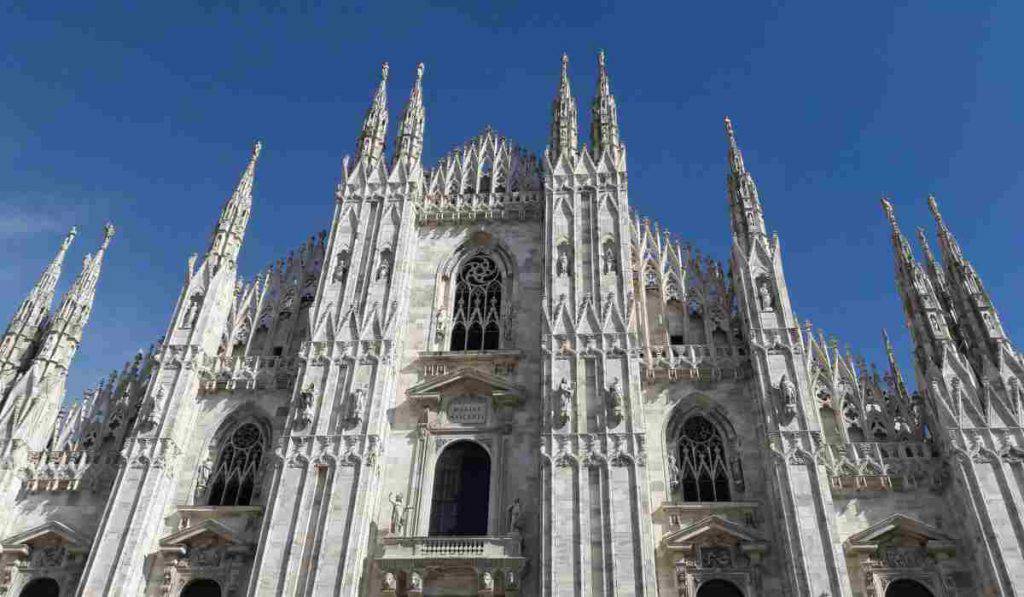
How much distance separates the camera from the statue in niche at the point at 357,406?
2206cm

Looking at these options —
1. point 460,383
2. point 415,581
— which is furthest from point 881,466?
point 415,581

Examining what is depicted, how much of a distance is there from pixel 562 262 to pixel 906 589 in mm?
12747

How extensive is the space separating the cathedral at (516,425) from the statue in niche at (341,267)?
11cm

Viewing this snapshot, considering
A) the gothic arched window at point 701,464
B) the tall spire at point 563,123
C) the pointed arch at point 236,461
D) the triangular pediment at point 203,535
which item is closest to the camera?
the triangular pediment at point 203,535

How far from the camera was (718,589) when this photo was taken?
19.6 metres

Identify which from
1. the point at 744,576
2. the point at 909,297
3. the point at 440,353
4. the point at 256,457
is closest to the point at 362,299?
the point at 440,353

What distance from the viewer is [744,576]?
19.5 meters

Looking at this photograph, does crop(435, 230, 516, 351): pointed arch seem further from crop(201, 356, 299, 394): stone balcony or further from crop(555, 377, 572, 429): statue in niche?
crop(201, 356, 299, 394): stone balcony

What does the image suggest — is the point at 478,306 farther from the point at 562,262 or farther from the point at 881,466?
the point at 881,466

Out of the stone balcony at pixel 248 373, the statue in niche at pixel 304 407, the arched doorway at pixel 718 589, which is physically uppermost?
the stone balcony at pixel 248 373

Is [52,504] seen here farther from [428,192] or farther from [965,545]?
[965,545]

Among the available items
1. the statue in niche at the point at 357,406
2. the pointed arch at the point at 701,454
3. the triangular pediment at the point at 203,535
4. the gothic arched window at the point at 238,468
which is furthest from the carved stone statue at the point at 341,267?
the pointed arch at the point at 701,454

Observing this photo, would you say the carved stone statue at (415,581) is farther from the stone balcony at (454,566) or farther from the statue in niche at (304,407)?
the statue in niche at (304,407)

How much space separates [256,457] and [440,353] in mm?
6134
